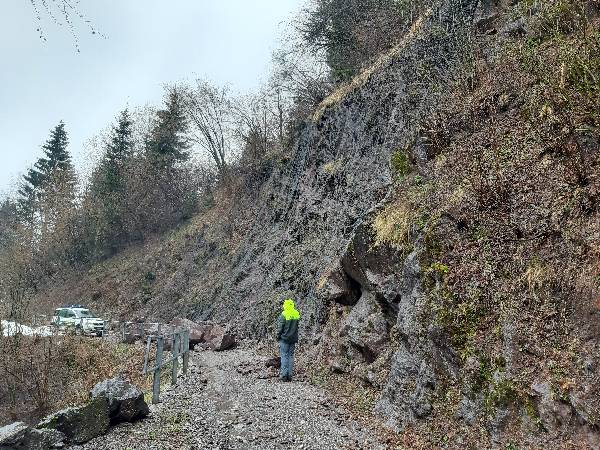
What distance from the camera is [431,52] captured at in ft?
46.4

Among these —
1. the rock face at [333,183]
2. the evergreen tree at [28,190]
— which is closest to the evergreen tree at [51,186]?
the evergreen tree at [28,190]

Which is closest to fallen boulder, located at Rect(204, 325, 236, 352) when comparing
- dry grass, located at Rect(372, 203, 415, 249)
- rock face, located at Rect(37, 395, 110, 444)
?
dry grass, located at Rect(372, 203, 415, 249)

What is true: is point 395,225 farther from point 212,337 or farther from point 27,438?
point 212,337

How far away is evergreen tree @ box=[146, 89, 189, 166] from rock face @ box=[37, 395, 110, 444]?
3299 centimetres

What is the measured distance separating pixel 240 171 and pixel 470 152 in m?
22.8

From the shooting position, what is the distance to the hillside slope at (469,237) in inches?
227

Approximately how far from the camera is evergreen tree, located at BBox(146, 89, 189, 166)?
127 ft

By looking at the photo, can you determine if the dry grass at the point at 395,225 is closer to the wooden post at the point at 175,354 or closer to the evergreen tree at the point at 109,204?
the wooden post at the point at 175,354

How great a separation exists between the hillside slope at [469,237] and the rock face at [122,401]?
3921mm

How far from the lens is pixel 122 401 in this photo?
7961 mm

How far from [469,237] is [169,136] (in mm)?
34868

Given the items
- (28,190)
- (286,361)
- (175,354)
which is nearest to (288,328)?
(286,361)

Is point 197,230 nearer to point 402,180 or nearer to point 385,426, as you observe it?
point 402,180

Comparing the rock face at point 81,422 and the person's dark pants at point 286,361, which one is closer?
the rock face at point 81,422
